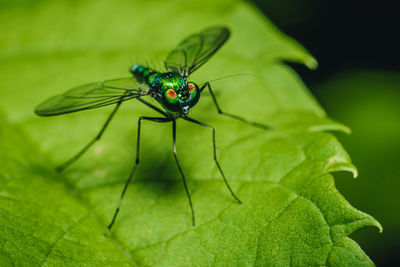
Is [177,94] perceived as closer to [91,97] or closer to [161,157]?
[161,157]

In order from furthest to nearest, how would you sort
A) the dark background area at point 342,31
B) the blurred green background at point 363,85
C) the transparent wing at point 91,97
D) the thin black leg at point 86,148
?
the dark background area at point 342,31 < the blurred green background at point 363,85 < the thin black leg at point 86,148 < the transparent wing at point 91,97

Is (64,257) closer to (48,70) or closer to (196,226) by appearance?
(196,226)

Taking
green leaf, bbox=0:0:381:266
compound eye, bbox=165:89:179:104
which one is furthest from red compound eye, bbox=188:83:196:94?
green leaf, bbox=0:0:381:266

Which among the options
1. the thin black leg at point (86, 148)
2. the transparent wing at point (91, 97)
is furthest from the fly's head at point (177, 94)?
the thin black leg at point (86, 148)

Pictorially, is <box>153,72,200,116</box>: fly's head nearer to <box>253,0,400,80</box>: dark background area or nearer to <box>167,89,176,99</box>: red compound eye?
<box>167,89,176,99</box>: red compound eye

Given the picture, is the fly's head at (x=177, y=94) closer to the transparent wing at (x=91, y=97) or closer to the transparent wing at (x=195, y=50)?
the transparent wing at (x=91, y=97)

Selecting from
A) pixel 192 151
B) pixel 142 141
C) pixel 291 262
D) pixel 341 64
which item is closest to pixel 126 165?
pixel 142 141

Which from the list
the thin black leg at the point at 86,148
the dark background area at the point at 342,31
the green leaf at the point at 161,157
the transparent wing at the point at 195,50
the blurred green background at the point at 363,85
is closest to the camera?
the green leaf at the point at 161,157
